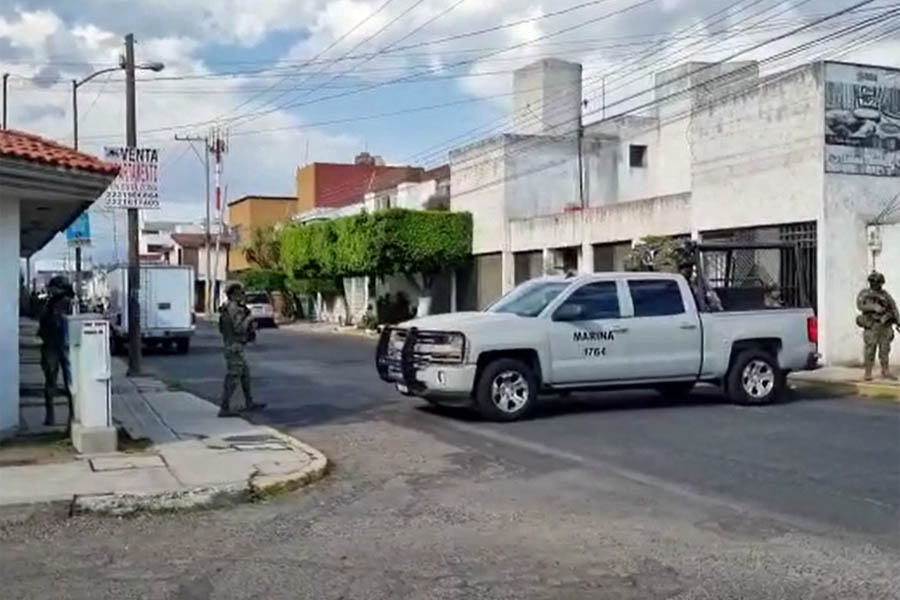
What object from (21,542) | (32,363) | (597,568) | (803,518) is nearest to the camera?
(597,568)

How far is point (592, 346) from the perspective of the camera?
1527cm

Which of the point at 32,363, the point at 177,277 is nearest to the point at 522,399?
the point at 32,363

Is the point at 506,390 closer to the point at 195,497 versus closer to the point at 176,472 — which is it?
the point at 176,472

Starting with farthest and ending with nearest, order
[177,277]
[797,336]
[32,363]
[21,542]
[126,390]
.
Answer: [177,277]
[32,363]
[126,390]
[797,336]
[21,542]

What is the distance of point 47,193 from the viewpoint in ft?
41.4

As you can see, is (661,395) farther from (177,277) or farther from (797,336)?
(177,277)

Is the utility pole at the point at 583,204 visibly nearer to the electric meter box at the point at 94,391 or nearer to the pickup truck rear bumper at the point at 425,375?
the pickup truck rear bumper at the point at 425,375

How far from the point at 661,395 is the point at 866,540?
973cm

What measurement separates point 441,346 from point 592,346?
A: 2064mm

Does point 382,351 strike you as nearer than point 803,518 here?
No

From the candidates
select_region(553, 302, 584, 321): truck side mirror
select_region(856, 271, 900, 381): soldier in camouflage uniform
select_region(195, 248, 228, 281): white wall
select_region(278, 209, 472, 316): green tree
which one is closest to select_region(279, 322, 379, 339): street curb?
select_region(278, 209, 472, 316): green tree

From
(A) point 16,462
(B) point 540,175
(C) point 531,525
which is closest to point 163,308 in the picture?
(B) point 540,175

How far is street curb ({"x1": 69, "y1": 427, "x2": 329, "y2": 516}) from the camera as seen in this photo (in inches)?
351

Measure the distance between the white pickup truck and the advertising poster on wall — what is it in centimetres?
726
